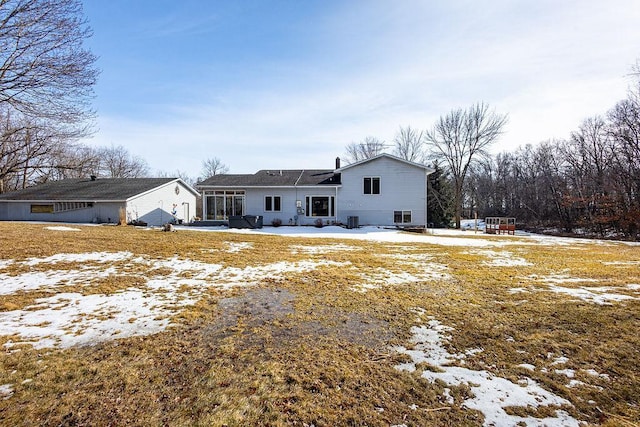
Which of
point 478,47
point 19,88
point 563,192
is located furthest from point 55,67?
point 563,192

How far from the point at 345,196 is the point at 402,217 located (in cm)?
454

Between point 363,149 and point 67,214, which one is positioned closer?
point 67,214

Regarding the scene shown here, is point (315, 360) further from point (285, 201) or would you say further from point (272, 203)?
point (272, 203)

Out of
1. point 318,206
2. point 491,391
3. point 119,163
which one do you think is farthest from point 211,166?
point 491,391

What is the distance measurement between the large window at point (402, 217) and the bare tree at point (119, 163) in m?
43.4

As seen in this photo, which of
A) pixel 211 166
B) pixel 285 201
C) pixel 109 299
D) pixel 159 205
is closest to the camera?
pixel 109 299

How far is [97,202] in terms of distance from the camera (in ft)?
72.0

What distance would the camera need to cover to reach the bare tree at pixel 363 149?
43.1 meters

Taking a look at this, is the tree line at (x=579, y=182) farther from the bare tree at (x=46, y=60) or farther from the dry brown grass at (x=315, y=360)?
the bare tree at (x=46, y=60)

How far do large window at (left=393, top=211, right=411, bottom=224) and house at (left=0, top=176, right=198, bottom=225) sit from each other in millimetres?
18043

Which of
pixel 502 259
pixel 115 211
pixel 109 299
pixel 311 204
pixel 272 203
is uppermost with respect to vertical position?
pixel 272 203

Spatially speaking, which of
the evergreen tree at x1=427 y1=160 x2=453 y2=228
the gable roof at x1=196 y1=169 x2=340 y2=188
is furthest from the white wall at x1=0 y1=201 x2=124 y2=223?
the evergreen tree at x1=427 y1=160 x2=453 y2=228

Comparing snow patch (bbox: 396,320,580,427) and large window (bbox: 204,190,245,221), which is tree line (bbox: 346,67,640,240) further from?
snow patch (bbox: 396,320,580,427)

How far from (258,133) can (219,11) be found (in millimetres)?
17961
